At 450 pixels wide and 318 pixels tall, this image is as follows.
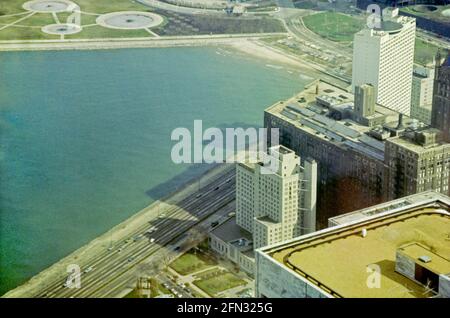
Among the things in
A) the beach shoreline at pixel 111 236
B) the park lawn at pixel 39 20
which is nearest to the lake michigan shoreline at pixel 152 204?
the beach shoreline at pixel 111 236

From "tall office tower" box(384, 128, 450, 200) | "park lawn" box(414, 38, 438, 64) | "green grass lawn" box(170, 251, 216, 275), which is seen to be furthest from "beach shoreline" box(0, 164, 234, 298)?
"park lawn" box(414, 38, 438, 64)

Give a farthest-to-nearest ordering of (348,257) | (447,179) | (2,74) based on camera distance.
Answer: (2,74) < (447,179) < (348,257)

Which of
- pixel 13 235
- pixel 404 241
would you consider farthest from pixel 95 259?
pixel 404 241

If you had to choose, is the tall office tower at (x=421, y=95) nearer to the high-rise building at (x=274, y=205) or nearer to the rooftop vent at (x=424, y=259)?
the high-rise building at (x=274, y=205)

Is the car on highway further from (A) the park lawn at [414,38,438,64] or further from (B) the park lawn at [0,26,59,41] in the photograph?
(B) the park lawn at [0,26,59,41]

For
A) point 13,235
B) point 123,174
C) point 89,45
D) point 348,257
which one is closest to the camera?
point 348,257
